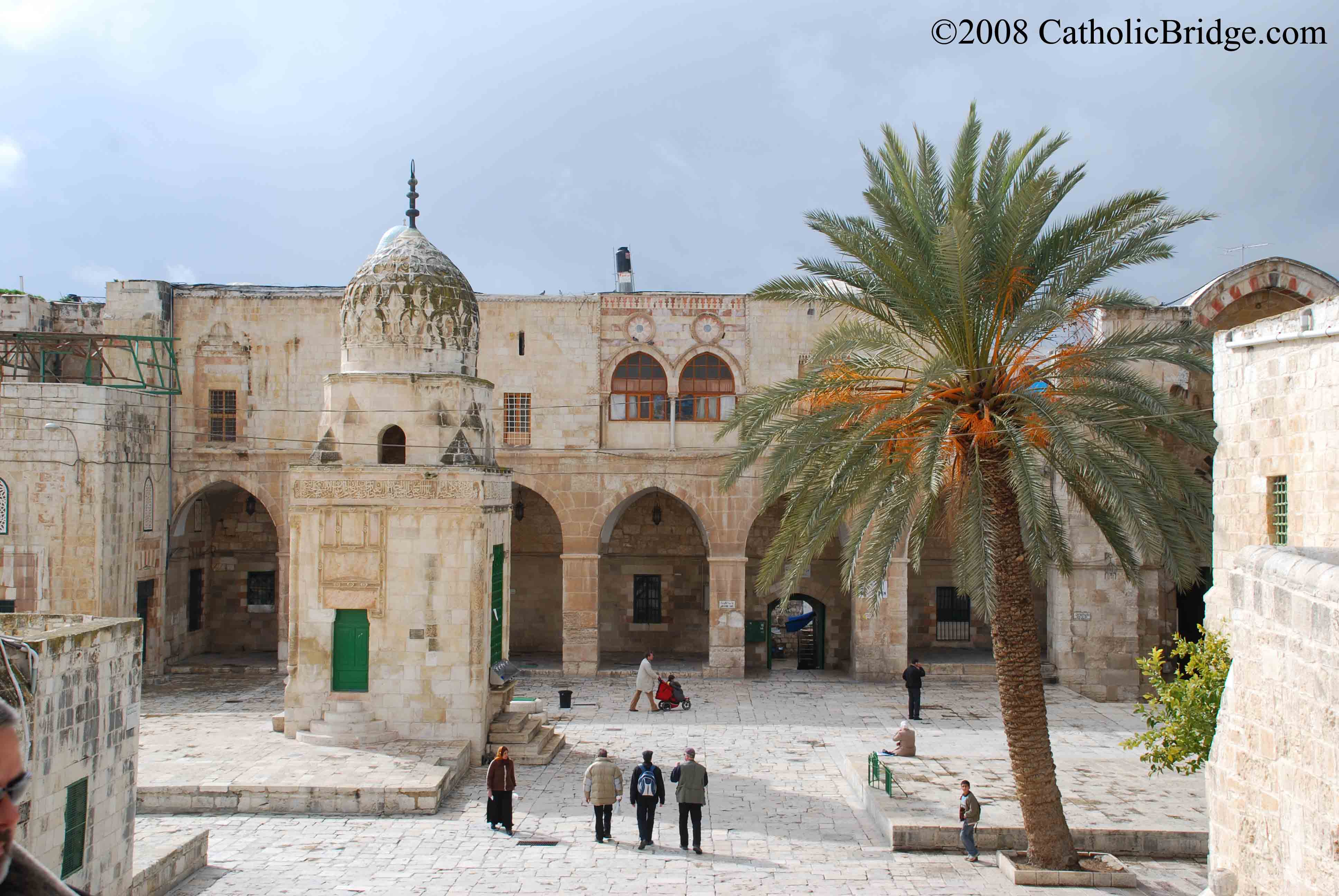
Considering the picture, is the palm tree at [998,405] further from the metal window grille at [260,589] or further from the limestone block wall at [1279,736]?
the metal window grille at [260,589]

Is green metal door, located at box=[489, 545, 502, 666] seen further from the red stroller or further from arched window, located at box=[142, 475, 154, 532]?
arched window, located at box=[142, 475, 154, 532]

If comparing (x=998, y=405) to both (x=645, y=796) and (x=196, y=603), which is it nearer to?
(x=645, y=796)

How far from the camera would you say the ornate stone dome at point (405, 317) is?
1611 centimetres

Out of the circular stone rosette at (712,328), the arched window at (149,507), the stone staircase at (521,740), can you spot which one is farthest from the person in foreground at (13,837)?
the arched window at (149,507)

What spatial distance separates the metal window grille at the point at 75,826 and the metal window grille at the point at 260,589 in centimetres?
1709

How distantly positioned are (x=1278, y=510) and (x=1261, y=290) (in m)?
11.9

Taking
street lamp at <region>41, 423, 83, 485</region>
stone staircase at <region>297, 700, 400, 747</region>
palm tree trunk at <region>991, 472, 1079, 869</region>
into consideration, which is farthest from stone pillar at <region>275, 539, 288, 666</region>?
palm tree trunk at <region>991, 472, 1079, 869</region>

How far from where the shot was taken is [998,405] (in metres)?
10.9

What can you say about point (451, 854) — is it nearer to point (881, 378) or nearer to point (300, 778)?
point (300, 778)

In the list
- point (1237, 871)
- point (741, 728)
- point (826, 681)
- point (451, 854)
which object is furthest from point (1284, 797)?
point (826, 681)

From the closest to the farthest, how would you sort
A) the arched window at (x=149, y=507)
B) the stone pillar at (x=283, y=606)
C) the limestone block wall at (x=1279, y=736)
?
the limestone block wall at (x=1279, y=736), the arched window at (x=149, y=507), the stone pillar at (x=283, y=606)

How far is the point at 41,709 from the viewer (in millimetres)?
8289

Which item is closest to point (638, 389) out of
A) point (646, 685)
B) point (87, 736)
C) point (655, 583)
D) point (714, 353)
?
point (714, 353)

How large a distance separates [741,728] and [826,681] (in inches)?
198
